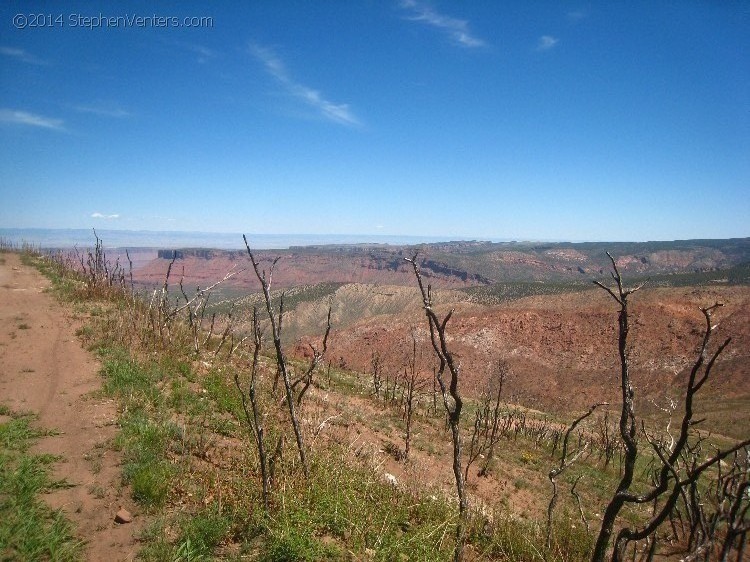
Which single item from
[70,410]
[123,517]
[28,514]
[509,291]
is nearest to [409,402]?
[70,410]

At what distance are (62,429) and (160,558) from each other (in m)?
3.62

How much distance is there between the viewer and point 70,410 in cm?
695

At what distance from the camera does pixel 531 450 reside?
17.1 m

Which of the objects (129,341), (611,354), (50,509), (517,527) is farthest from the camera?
(611,354)

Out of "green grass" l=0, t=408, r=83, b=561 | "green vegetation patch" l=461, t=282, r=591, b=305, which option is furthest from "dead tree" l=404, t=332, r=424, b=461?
"green vegetation patch" l=461, t=282, r=591, b=305

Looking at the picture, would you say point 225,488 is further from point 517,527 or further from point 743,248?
point 743,248

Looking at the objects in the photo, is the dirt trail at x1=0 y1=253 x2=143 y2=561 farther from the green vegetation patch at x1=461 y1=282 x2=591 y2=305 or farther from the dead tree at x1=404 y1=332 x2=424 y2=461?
the green vegetation patch at x1=461 y1=282 x2=591 y2=305

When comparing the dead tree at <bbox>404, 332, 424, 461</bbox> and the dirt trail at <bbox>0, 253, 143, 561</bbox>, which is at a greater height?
the dirt trail at <bbox>0, 253, 143, 561</bbox>

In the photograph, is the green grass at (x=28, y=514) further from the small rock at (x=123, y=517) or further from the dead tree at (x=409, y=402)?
the dead tree at (x=409, y=402)

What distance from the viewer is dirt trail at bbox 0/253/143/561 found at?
4.34 meters

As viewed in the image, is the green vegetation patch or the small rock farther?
the green vegetation patch

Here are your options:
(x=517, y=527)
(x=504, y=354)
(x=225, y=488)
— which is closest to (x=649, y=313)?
(x=504, y=354)

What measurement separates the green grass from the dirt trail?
0.41 ft

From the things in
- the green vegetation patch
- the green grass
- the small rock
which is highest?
the green grass
